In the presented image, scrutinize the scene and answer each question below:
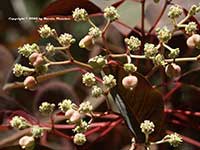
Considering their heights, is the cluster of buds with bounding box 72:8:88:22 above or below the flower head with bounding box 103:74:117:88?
above

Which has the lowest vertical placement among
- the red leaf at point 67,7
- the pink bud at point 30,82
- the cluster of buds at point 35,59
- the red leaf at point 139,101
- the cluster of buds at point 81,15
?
the red leaf at point 139,101

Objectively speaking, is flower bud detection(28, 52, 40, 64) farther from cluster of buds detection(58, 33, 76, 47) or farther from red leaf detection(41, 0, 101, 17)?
red leaf detection(41, 0, 101, 17)

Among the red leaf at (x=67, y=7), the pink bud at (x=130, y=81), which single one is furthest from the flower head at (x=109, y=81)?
the red leaf at (x=67, y=7)

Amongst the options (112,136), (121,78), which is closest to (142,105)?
(121,78)

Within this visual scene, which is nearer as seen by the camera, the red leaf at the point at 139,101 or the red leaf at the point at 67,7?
the red leaf at the point at 139,101

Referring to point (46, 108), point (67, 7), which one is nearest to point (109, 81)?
point (46, 108)

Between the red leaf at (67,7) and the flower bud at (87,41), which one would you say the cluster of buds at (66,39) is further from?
the red leaf at (67,7)

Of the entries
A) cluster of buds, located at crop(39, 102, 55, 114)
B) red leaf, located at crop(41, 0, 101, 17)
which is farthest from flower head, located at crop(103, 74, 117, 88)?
red leaf, located at crop(41, 0, 101, 17)
